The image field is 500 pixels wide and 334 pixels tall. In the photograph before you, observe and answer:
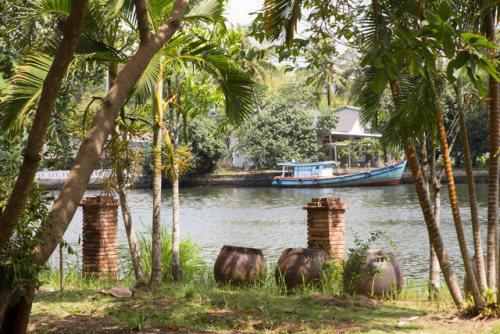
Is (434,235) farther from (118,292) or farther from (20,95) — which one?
(20,95)

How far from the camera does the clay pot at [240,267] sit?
624 centimetres

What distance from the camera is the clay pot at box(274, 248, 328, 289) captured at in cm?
578

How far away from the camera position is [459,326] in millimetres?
4293

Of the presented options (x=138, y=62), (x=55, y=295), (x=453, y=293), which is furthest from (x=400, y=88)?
(x=55, y=295)

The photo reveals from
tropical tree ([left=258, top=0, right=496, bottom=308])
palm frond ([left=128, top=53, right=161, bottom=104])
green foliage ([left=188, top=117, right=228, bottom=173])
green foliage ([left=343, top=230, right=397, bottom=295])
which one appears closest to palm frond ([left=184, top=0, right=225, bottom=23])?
palm frond ([left=128, top=53, right=161, bottom=104])

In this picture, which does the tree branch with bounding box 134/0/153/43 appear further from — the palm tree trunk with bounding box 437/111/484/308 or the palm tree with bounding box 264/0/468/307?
the palm tree trunk with bounding box 437/111/484/308

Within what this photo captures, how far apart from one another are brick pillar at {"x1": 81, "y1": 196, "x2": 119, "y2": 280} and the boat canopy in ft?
95.2

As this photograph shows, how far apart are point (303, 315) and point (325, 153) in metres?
39.3

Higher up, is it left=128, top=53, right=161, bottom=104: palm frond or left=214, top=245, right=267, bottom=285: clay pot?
left=128, top=53, right=161, bottom=104: palm frond

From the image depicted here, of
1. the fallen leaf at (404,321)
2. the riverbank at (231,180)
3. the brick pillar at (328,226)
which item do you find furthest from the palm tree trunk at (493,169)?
the riverbank at (231,180)

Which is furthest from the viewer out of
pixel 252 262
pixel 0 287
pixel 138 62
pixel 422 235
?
pixel 422 235

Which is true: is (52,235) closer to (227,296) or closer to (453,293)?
(227,296)

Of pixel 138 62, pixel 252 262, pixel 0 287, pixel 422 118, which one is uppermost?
pixel 138 62

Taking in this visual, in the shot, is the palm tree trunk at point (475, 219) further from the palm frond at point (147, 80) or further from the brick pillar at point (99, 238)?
the brick pillar at point (99, 238)
